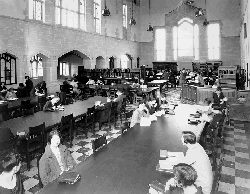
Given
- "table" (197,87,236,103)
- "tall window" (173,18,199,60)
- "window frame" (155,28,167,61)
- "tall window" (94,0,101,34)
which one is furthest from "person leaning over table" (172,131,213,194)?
"window frame" (155,28,167,61)

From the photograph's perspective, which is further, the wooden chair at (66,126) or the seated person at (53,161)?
the wooden chair at (66,126)

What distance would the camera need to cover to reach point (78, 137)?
739cm

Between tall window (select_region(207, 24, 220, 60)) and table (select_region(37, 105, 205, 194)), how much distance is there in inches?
791

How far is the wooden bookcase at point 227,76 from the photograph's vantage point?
14.8 meters

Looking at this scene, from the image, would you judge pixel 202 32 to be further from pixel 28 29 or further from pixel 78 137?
pixel 78 137

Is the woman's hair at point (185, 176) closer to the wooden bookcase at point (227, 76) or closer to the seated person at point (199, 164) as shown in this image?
the seated person at point (199, 164)

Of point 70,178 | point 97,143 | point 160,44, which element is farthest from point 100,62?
point 70,178

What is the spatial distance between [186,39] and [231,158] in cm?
2004

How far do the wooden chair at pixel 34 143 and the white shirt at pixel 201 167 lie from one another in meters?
3.07

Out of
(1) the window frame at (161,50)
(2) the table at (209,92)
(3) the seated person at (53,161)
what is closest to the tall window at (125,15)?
(1) the window frame at (161,50)

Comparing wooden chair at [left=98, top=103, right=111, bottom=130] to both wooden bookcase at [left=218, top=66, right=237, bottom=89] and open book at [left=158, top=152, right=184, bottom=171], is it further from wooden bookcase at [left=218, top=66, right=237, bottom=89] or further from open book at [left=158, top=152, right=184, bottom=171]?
wooden bookcase at [left=218, top=66, right=237, bottom=89]

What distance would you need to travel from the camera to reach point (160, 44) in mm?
25547

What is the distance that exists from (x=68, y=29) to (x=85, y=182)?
50.0 ft

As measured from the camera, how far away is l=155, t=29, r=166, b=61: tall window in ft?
83.0
